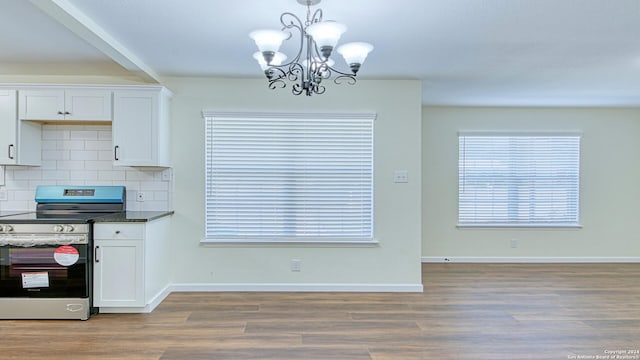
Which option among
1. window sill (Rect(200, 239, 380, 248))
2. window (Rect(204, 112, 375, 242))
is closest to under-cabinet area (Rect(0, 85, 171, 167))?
window (Rect(204, 112, 375, 242))

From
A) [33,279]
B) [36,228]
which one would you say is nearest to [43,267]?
[33,279]

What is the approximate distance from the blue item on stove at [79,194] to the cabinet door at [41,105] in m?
0.70

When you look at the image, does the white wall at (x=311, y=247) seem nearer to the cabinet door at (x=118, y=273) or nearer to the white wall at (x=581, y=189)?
the cabinet door at (x=118, y=273)

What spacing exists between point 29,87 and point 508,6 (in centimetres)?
402

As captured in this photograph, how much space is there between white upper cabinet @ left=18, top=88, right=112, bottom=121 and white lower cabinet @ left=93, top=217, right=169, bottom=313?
1.09 m

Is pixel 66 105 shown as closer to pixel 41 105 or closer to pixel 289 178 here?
pixel 41 105

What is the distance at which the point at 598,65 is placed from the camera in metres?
3.63

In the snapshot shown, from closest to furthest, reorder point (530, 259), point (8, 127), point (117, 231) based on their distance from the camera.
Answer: point (117, 231) < point (8, 127) < point (530, 259)

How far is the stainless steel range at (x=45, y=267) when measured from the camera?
10.6ft

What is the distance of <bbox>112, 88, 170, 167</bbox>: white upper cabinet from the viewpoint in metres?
3.70

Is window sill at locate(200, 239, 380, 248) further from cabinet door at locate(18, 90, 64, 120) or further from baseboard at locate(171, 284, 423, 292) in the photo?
cabinet door at locate(18, 90, 64, 120)

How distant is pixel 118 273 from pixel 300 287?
172cm

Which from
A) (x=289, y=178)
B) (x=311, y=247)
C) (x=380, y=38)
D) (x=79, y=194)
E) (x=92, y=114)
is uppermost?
(x=380, y=38)

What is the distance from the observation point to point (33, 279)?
3252 millimetres
